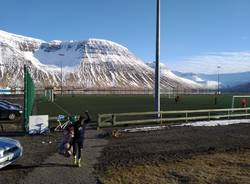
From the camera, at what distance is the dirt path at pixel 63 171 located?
1013 centimetres

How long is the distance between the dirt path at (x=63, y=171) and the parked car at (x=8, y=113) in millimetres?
14921

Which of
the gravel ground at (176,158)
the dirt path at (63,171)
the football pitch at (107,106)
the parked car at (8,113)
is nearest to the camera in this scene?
the dirt path at (63,171)

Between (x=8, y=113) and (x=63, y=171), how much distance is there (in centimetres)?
1817

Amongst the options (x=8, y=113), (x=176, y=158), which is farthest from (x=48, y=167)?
(x=8, y=113)

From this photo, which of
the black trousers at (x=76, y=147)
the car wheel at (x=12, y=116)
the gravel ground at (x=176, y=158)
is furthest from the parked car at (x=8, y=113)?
the black trousers at (x=76, y=147)

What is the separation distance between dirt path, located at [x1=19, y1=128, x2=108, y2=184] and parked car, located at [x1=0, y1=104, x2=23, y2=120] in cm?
1492

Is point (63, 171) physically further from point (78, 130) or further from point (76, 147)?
point (78, 130)

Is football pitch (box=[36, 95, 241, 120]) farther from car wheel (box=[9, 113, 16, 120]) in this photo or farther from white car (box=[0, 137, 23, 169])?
white car (box=[0, 137, 23, 169])

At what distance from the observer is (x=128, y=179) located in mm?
10289

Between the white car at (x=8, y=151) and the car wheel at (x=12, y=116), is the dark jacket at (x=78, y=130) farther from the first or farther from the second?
the car wheel at (x=12, y=116)

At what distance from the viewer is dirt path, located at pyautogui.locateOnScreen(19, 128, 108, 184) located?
1013 cm

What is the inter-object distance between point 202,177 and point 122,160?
3.22 meters

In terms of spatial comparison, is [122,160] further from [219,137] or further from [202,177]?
[219,137]

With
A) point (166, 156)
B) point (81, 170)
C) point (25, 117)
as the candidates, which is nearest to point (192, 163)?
point (166, 156)
